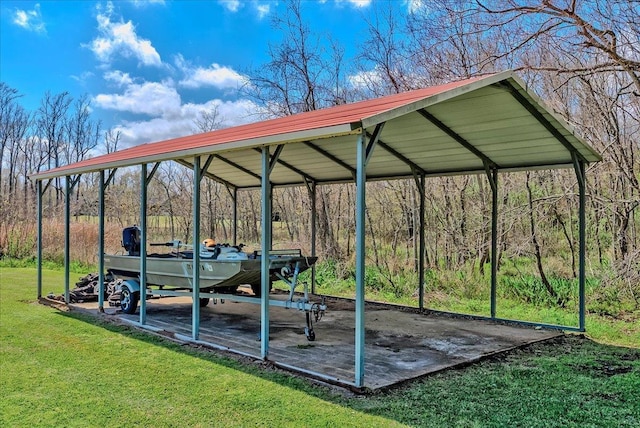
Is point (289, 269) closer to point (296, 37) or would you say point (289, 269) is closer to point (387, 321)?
point (387, 321)

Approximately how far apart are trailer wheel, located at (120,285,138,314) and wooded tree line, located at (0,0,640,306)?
519cm

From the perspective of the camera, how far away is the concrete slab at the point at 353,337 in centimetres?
477

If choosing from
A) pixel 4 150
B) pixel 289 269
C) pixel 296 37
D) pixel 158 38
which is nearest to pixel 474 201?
pixel 289 269

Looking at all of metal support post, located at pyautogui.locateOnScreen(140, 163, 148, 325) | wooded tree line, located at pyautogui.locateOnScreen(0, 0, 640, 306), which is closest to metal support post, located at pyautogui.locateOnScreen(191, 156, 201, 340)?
metal support post, located at pyautogui.locateOnScreen(140, 163, 148, 325)

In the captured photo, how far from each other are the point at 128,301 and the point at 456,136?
5.18m

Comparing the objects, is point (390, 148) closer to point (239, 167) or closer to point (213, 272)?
point (213, 272)

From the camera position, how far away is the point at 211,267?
6.36 metres

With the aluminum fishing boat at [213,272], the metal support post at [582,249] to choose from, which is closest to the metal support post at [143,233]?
the aluminum fishing boat at [213,272]

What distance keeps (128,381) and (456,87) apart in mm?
3834

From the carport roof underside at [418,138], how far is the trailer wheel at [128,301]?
1839 mm

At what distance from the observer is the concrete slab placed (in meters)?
4.77

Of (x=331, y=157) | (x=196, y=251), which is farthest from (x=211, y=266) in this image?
(x=331, y=157)

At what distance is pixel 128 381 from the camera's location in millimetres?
4418

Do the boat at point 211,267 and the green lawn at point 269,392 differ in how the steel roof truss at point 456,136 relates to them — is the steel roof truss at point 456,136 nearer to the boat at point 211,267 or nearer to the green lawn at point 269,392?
the boat at point 211,267
